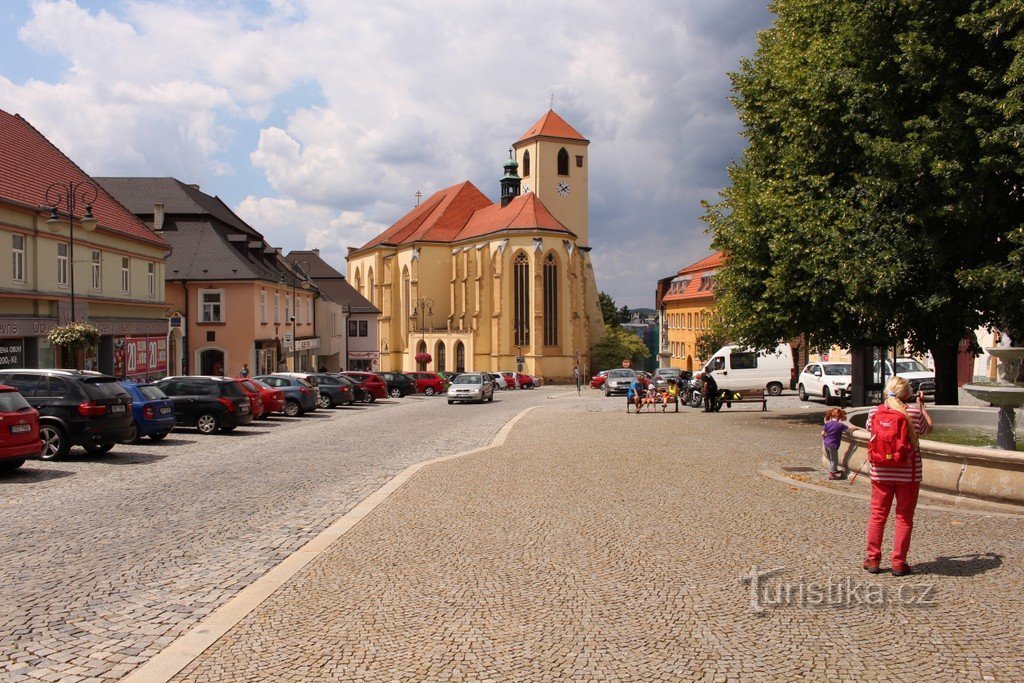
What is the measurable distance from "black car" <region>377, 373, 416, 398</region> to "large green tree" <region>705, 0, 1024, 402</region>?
28.7 m

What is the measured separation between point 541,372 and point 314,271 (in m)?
23.9

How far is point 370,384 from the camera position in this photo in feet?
140

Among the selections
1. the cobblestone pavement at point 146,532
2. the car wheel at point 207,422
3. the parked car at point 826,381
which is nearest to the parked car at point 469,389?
the parked car at point 826,381

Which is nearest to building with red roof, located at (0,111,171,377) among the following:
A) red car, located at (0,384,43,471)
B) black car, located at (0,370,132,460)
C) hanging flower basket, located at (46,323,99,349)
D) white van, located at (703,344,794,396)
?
hanging flower basket, located at (46,323,99,349)

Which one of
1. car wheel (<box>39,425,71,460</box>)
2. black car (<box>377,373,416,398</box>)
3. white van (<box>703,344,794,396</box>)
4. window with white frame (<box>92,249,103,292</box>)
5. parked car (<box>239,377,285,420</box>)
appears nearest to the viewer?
car wheel (<box>39,425,71,460</box>)

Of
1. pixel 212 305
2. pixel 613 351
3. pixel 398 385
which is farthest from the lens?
pixel 613 351

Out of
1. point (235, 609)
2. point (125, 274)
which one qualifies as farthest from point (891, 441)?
point (125, 274)

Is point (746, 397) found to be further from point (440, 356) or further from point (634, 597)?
point (440, 356)

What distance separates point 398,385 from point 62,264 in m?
23.4

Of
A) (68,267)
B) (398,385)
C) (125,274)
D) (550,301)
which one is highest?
(550,301)

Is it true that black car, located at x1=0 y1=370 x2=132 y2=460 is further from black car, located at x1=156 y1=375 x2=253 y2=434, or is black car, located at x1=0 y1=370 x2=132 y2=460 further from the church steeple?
the church steeple

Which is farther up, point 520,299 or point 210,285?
point 520,299

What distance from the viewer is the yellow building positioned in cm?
8144

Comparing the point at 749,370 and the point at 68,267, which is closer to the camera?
the point at 68,267
